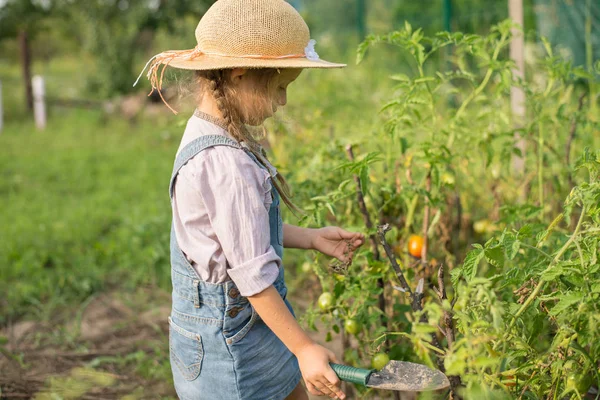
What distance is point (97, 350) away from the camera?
8.96 feet

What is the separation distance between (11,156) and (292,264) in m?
3.90

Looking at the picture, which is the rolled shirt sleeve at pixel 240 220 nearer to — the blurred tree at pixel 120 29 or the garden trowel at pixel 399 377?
the garden trowel at pixel 399 377

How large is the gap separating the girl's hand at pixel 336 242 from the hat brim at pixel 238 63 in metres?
0.48

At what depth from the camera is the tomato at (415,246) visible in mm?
2238

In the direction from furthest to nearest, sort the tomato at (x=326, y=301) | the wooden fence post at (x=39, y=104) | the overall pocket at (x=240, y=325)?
the wooden fence post at (x=39, y=104) < the tomato at (x=326, y=301) < the overall pocket at (x=240, y=325)

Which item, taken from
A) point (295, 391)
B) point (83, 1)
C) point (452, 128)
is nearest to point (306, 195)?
point (452, 128)

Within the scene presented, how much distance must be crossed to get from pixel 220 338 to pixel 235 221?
0.32m

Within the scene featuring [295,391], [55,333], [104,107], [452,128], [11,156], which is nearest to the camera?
[295,391]

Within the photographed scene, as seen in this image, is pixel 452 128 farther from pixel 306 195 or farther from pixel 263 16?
pixel 263 16

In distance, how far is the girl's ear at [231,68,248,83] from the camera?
1570mm

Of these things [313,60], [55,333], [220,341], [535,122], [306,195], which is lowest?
[55,333]

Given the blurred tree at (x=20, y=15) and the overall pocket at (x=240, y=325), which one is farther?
the blurred tree at (x=20, y=15)

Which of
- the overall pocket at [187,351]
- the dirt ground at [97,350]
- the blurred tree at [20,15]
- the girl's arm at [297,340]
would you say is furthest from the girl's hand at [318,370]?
the blurred tree at [20,15]

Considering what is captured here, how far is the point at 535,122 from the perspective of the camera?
2387 mm
